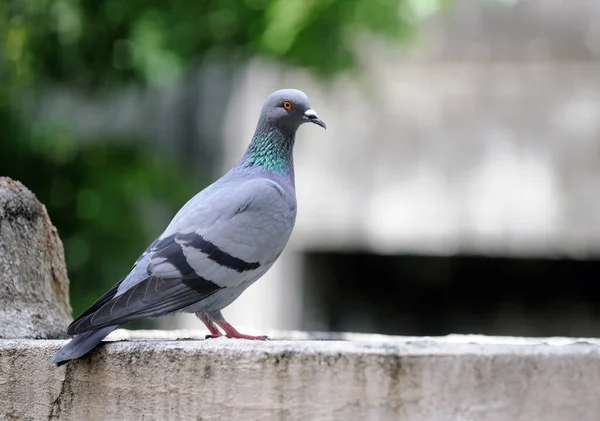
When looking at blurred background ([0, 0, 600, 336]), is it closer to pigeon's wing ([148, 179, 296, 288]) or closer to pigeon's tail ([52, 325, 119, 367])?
pigeon's wing ([148, 179, 296, 288])

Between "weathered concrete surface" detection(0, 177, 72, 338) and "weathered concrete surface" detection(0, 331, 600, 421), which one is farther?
"weathered concrete surface" detection(0, 177, 72, 338)

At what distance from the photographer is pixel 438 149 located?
9.25 metres

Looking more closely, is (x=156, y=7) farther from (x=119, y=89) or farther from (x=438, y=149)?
(x=438, y=149)

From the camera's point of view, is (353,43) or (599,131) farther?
(599,131)

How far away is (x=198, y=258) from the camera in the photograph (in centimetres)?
364

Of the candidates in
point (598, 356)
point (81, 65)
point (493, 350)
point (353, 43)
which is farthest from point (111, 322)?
point (353, 43)

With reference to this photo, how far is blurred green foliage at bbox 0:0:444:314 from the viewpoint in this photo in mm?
7352

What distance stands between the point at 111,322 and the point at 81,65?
493cm

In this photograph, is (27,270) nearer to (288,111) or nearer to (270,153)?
(270,153)

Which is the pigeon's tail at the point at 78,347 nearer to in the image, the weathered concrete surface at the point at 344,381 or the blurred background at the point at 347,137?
the weathered concrete surface at the point at 344,381

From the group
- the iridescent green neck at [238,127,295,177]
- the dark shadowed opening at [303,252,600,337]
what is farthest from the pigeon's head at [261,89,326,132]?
the dark shadowed opening at [303,252,600,337]

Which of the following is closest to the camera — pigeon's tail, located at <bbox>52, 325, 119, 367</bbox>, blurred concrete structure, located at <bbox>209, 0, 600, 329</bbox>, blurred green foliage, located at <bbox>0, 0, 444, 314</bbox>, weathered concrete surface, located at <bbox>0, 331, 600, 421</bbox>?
weathered concrete surface, located at <bbox>0, 331, 600, 421</bbox>

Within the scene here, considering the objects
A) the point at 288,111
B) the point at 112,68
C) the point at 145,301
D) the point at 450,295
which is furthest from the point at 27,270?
the point at 450,295

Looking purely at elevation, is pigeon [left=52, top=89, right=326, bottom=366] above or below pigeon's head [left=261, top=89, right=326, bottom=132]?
below
